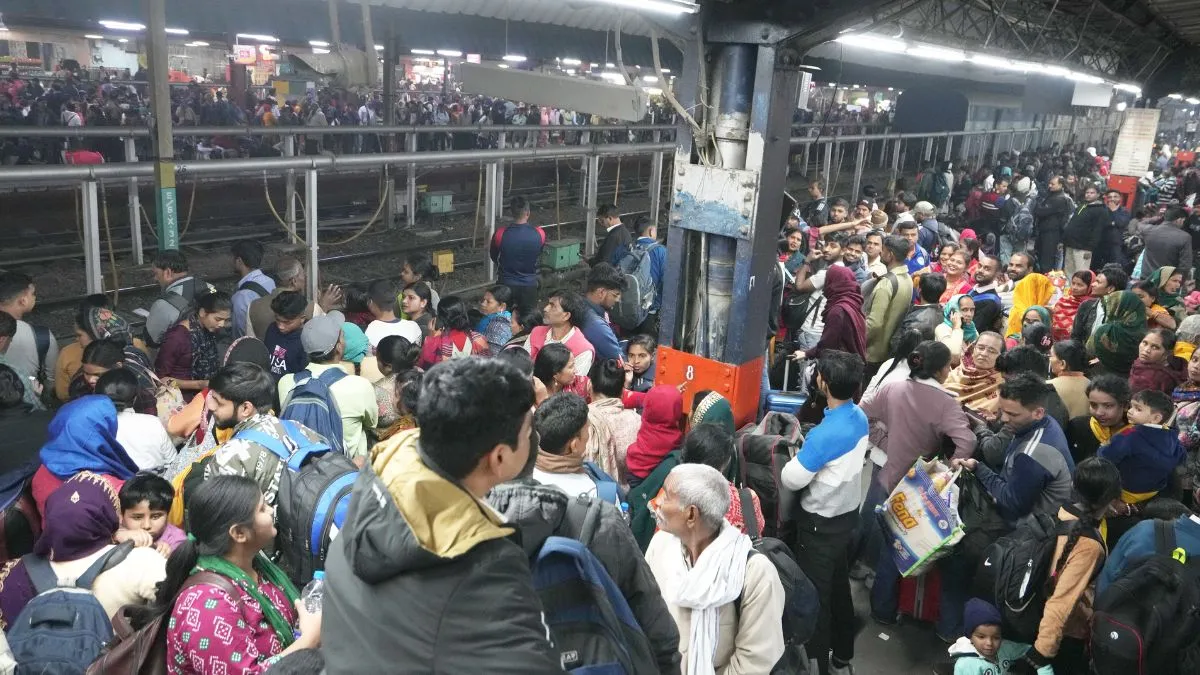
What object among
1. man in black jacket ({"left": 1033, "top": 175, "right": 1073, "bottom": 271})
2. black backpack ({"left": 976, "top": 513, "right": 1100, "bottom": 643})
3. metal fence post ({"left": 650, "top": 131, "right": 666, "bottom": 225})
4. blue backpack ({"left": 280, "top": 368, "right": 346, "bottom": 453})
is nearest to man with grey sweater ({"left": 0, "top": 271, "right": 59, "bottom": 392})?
blue backpack ({"left": 280, "top": 368, "right": 346, "bottom": 453})

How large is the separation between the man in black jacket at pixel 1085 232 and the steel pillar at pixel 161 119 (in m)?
10.5

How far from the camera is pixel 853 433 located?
400 centimetres

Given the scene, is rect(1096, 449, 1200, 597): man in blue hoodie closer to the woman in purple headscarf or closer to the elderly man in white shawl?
the elderly man in white shawl

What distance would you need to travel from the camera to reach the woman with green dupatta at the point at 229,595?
2279 millimetres

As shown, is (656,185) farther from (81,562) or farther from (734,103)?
Answer: (81,562)

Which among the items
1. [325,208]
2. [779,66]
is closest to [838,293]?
[779,66]

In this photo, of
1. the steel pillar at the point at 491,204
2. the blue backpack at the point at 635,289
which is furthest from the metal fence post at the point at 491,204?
the blue backpack at the point at 635,289

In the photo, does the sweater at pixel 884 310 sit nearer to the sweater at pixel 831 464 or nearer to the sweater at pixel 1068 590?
the sweater at pixel 831 464

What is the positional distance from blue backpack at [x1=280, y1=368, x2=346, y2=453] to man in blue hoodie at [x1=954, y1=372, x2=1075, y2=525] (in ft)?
10.5

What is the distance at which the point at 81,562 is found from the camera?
10.1ft

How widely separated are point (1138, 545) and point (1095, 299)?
398 cm

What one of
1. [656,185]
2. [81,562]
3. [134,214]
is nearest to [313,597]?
[81,562]

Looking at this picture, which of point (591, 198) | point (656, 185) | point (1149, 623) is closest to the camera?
point (1149, 623)

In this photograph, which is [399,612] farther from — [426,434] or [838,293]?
[838,293]
